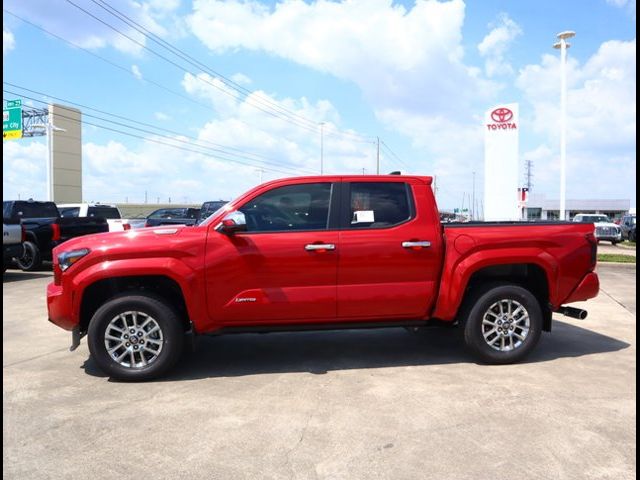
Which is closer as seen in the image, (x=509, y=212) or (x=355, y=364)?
(x=355, y=364)

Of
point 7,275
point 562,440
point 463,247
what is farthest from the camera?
point 7,275

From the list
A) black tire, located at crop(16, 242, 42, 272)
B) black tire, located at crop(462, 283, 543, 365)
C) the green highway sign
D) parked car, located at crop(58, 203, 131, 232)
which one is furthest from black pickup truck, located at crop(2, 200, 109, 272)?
the green highway sign

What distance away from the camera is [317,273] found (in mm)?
5012

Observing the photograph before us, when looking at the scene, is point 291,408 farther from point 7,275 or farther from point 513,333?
point 7,275

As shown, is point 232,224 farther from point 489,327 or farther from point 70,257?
point 489,327

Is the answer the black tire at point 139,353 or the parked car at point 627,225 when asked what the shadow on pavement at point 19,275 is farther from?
the parked car at point 627,225

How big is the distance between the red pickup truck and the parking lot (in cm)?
45

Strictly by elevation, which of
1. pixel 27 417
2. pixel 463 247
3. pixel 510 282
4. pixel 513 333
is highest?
pixel 463 247

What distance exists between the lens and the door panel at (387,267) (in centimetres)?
506

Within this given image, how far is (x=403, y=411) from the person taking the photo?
4.11 m

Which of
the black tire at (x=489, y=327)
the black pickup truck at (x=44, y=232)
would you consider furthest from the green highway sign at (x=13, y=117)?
the black tire at (x=489, y=327)

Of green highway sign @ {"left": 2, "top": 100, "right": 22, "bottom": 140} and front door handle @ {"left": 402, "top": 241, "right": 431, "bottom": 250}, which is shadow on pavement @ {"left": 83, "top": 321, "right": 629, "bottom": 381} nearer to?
front door handle @ {"left": 402, "top": 241, "right": 431, "bottom": 250}

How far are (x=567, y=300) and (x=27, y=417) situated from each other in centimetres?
519

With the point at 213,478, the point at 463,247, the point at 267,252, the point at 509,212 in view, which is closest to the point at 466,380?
the point at 463,247
